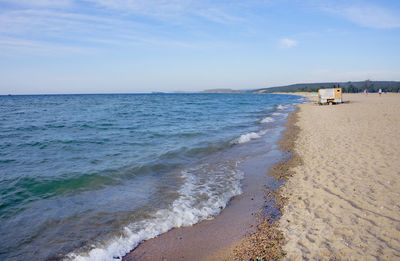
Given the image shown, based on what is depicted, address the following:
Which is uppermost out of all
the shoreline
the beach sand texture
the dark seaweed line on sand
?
the beach sand texture

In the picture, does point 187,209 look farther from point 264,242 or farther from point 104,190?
point 104,190

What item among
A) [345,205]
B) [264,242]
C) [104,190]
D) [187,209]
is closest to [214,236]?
[264,242]

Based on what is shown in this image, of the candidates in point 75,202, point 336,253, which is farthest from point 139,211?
point 336,253

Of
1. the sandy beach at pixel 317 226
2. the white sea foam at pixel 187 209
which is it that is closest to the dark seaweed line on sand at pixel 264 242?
the sandy beach at pixel 317 226

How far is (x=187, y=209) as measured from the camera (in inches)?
226

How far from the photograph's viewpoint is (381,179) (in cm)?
642

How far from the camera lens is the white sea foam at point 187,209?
4309 mm

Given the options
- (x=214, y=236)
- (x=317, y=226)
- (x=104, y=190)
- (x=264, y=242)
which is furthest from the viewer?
(x=104, y=190)

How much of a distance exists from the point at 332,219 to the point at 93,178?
22.8 feet

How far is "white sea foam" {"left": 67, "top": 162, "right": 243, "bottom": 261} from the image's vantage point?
14.1 ft

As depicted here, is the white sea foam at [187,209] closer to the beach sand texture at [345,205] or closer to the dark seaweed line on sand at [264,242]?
the dark seaweed line on sand at [264,242]

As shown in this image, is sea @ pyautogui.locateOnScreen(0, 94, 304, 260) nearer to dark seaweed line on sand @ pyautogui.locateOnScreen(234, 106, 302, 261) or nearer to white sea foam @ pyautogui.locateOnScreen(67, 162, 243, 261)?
white sea foam @ pyautogui.locateOnScreen(67, 162, 243, 261)

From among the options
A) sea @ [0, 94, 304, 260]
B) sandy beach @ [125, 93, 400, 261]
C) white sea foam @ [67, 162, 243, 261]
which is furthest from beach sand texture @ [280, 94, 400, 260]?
sea @ [0, 94, 304, 260]

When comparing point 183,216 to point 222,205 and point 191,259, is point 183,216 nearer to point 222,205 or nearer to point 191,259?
point 222,205
